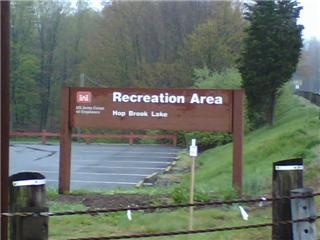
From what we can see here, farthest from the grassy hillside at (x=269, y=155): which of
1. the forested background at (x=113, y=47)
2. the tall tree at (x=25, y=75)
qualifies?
the tall tree at (x=25, y=75)

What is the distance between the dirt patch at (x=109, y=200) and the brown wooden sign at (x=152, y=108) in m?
1.56

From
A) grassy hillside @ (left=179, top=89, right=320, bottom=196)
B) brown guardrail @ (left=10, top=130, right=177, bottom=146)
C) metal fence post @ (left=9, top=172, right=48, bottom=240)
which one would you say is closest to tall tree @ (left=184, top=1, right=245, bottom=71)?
brown guardrail @ (left=10, top=130, right=177, bottom=146)

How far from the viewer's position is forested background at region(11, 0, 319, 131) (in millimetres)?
45656

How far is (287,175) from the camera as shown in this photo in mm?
4133

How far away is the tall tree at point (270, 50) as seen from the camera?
25.8 m

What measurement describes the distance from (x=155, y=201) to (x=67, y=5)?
38.9 m

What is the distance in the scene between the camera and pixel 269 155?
17.7m

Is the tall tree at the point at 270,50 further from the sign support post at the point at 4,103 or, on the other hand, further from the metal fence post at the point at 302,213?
the sign support post at the point at 4,103

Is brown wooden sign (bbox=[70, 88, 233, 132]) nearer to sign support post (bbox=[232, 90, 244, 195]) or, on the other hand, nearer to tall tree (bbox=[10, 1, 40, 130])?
sign support post (bbox=[232, 90, 244, 195])

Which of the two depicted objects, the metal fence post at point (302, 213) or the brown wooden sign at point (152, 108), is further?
the brown wooden sign at point (152, 108)

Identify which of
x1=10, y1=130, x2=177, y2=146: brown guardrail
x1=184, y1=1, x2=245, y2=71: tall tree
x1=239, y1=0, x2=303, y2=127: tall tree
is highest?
x1=184, y1=1, x2=245, y2=71: tall tree

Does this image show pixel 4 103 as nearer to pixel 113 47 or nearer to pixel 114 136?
pixel 114 136

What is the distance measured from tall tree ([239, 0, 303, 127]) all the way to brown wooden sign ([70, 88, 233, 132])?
1492 cm

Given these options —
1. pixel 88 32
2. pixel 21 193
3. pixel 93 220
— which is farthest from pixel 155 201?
pixel 88 32
